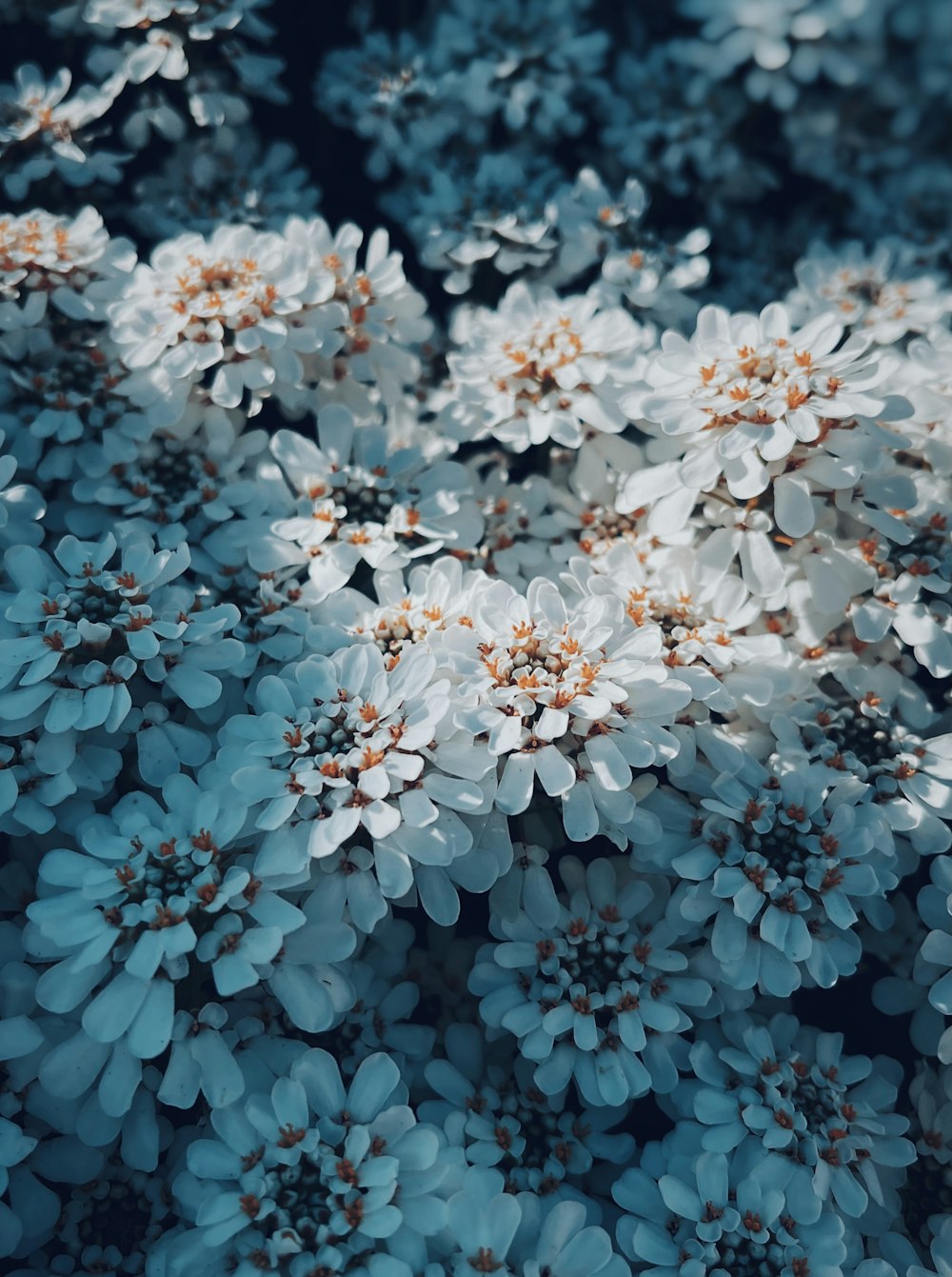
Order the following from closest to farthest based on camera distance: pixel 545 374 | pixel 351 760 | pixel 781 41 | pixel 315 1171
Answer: pixel 315 1171, pixel 351 760, pixel 545 374, pixel 781 41

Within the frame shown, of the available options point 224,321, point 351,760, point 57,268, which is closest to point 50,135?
point 57,268

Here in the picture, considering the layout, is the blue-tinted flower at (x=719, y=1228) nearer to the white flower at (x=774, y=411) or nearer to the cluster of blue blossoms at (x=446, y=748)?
the cluster of blue blossoms at (x=446, y=748)

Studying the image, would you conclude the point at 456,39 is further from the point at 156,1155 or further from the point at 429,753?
the point at 156,1155

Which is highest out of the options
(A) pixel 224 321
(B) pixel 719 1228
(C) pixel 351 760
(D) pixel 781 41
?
(D) pixel 781 41

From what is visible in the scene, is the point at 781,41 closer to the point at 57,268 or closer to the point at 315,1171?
the point at 57,268

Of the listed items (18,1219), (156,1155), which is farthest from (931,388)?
(18,1219)

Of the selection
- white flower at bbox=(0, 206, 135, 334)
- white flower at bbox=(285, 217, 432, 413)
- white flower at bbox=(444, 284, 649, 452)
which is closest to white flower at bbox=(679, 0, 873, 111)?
white flower at bbox=(444, 284, 649, 452)

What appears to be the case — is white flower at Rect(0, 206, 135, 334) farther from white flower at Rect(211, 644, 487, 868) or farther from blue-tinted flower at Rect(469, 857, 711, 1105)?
blue-tinted flower at Rect(469, 857, 711, 1105)
